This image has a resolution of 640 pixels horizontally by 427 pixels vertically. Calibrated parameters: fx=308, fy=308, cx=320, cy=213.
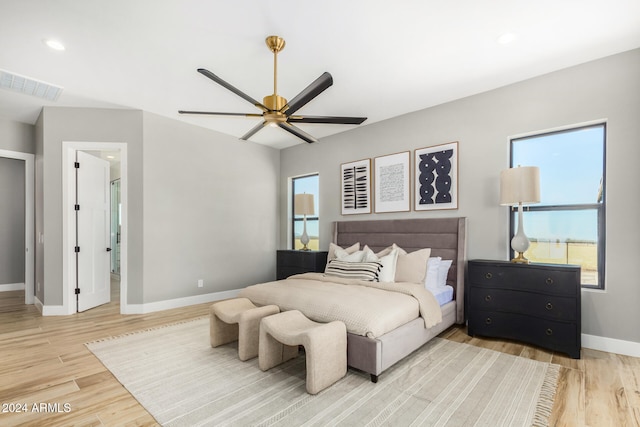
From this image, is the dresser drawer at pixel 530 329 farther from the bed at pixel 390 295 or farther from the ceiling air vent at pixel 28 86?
the ceiling air vent at pixel 28 86

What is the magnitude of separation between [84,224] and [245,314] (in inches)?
133

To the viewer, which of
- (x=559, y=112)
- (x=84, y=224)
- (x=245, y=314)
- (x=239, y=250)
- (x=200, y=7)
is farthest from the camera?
(x=239, y=250)

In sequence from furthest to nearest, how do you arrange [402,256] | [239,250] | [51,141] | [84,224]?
[239,250]
[84,224]
[51,141]
[402,256]

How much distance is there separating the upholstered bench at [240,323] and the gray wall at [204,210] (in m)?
1.97

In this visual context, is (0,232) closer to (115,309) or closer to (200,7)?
(115,309)

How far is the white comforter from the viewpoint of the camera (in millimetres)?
2414

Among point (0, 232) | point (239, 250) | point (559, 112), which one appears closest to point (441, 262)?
point (559, 112)

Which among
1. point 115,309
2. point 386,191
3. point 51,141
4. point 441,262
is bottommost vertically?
point 115,309

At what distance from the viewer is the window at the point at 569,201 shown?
3.06m

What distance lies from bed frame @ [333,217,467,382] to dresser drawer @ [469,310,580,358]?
0.34m

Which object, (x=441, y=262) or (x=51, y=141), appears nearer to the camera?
(x=441, y=262)

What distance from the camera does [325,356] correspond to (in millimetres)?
2195

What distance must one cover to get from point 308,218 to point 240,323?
11.0 ft

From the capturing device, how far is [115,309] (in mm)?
4547
